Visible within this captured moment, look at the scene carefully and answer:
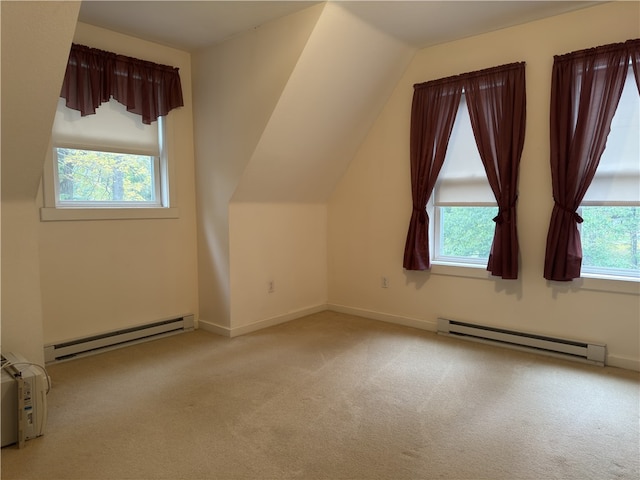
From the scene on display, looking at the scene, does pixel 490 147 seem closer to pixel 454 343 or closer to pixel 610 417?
pixel 454 343

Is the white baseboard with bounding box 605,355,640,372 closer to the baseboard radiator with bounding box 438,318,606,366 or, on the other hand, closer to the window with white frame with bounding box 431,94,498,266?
the baseboard radiator with bounding box 438,318,606,366

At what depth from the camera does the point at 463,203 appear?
12.3 ft

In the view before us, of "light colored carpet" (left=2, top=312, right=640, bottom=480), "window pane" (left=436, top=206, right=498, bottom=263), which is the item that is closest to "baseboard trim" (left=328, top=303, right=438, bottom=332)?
"light colored carpet" (left=2, top=312, right=640, bottom=480)

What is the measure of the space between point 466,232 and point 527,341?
1.01m

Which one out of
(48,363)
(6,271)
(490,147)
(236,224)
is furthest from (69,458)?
(490,147)

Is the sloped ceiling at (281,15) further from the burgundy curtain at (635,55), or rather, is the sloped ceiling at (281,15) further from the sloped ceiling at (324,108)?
the burgundy curtain at (635,55)

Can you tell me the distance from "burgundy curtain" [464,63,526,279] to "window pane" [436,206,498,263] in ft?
0.74

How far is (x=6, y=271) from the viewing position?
8.18 feet

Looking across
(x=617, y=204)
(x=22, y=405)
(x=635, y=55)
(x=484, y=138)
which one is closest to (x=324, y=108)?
(x=484, y=138)

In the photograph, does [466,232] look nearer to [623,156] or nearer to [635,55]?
[623,156]

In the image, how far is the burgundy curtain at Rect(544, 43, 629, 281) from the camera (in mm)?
2945

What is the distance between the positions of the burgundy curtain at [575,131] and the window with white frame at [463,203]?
0.55m

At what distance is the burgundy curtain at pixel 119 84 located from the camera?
123 inches

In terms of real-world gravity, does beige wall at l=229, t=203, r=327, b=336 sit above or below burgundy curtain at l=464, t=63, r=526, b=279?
below
